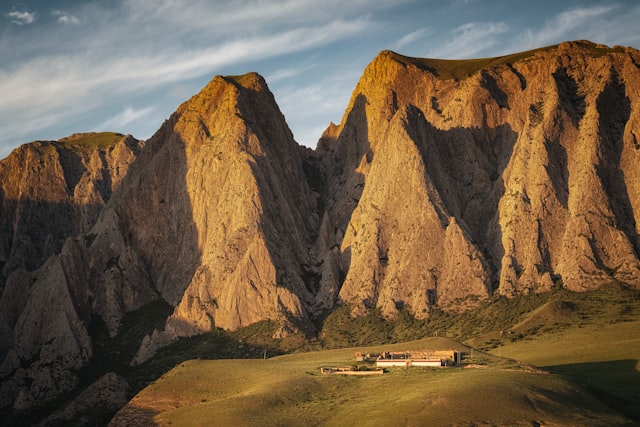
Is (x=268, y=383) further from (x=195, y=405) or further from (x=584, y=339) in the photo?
(x=584, y=339)

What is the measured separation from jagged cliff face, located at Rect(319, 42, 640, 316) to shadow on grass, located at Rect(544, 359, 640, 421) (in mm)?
30704

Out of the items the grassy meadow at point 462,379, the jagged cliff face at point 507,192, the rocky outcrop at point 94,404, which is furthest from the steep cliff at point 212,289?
the rocky outcrop at point 94,404

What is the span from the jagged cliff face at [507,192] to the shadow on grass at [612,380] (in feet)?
101

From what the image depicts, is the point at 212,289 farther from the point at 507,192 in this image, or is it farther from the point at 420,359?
the point at 420,359

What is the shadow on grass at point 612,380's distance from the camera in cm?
10633

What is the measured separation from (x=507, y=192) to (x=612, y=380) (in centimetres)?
6122

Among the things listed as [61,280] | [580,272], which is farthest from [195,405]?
[61,280]

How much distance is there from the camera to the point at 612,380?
118125mm

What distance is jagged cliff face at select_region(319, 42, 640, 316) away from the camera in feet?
530

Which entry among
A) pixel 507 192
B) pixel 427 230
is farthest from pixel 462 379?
pixel 507 192

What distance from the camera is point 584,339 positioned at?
140 m

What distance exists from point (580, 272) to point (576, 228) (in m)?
8.20

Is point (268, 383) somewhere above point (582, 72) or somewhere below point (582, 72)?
below

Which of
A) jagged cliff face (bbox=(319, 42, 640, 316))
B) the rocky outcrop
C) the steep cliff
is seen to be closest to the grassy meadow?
jagged cliff face (bbox=(319, 42, 640, 316))
